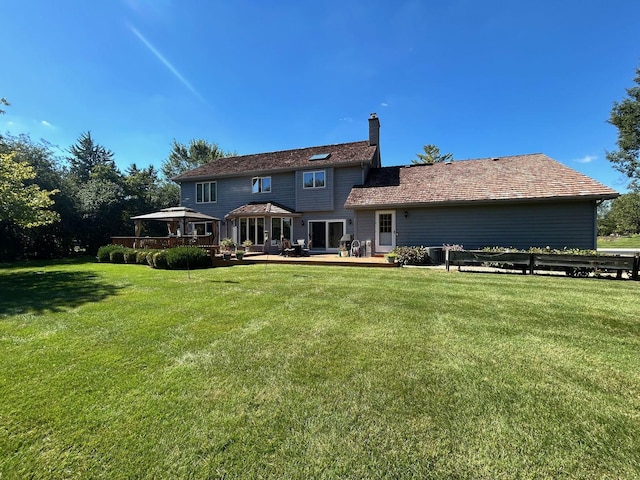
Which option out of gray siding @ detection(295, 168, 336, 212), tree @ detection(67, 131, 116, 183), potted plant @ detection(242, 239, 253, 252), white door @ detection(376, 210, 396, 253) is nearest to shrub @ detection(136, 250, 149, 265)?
potted plant @ detection(242, 239, 253, 252)

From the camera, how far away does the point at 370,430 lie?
2275mm

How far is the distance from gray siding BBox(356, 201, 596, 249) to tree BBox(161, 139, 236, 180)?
3238 cm

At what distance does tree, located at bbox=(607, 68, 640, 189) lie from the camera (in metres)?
22.8

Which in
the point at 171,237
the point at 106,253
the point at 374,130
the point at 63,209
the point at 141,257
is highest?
the point at 374,130

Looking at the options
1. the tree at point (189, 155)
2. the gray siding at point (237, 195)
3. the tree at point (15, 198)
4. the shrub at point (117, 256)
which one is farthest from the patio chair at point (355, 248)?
the tree at point (189, 155)

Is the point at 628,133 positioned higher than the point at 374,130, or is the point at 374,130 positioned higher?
the point at 628,133

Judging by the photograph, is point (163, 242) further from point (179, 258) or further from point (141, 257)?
point (179, 258)

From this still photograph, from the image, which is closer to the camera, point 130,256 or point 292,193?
point 130,256

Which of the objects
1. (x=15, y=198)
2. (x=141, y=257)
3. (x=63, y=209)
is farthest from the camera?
(x=63, y=209)

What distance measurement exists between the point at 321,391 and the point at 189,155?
42.3m

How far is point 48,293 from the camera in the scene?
7.23m

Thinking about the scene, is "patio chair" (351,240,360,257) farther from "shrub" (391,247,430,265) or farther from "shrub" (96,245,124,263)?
"shrub" (96,245,124,263)

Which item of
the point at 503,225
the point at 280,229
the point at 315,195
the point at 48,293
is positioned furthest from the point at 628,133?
the point at 48,293

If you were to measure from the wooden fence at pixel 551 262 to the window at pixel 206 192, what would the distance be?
54.1ft
